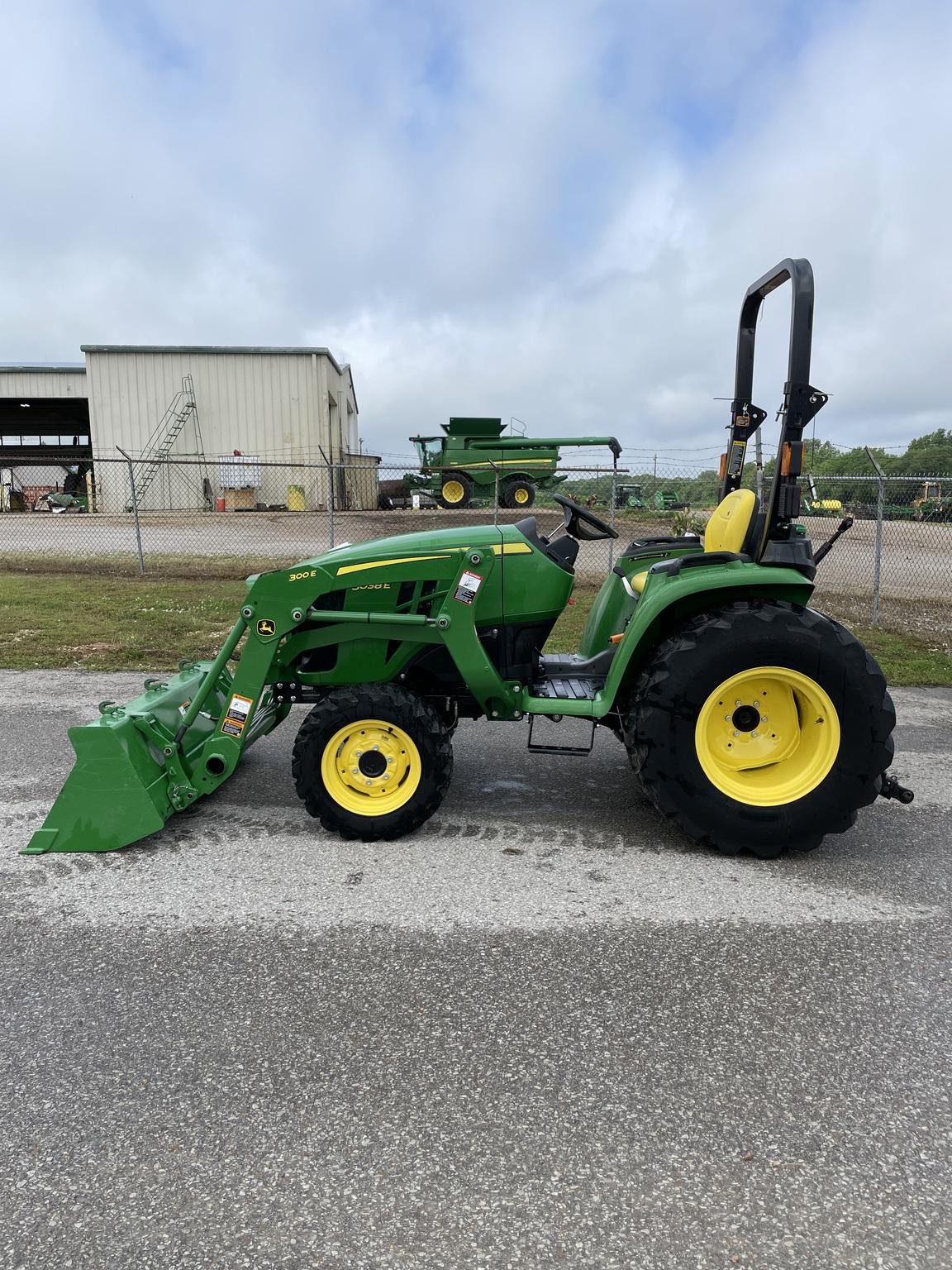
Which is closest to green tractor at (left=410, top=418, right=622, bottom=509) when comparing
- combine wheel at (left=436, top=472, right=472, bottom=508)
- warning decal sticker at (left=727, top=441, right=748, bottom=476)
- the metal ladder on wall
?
combine wheel at (left=436, top=472, right=472, bottom=508)

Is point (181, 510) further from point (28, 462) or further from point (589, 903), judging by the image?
point (589, 903)

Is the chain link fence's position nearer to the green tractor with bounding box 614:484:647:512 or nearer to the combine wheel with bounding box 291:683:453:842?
the green tractor with bounding box 614:484:647:512

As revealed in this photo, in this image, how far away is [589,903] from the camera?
3.07 meters

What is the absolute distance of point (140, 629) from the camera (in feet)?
27.9

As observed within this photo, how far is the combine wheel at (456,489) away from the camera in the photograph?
23.6 meters

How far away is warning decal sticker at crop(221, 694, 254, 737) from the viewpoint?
3.64 meters

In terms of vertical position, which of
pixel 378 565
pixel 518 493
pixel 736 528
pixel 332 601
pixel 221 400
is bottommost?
pixel 332 601

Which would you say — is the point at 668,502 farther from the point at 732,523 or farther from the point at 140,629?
the point at 732,523

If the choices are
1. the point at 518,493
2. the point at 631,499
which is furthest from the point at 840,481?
the point at 631,499

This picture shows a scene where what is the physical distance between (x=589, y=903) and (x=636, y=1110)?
1.02 metres

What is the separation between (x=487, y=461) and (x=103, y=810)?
19.8 metres

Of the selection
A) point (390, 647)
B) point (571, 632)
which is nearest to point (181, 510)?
point (571, 632)

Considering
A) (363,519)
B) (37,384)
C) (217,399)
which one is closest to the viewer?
(363,519)

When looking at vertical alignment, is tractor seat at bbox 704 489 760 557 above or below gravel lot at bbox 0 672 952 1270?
above
